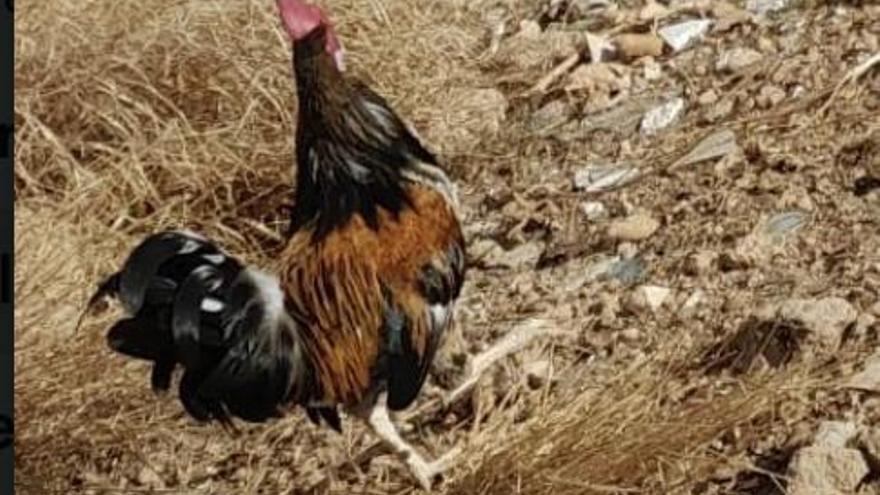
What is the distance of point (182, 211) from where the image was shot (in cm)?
400

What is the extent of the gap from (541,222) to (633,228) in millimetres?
181

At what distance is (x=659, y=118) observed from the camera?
13.1 feet

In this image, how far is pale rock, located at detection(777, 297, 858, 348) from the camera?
366 centimetres

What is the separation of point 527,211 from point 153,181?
0.76 meters

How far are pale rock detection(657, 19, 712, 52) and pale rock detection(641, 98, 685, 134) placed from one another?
0.17 meters

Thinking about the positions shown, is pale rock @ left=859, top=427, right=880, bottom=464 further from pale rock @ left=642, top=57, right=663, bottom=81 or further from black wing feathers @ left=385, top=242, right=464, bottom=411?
pale rock @ left=642, top=57, right=663, bottom=81

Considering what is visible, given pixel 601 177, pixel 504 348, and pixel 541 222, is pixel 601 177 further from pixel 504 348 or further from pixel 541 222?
pixel 504 348

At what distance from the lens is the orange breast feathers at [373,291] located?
362 cm

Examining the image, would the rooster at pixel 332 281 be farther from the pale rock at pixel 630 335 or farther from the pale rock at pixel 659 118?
the pale rock at pixel 659 118

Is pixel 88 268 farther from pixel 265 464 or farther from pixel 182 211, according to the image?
pixel 265 464

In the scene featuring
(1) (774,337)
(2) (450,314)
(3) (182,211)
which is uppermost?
(3) (182,211)

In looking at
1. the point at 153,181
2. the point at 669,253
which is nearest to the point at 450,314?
the point at 669,253
